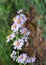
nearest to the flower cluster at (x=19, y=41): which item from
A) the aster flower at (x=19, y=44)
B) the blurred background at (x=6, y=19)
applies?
the aster flower at (x=19, y=44)

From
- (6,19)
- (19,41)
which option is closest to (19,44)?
(19,41)

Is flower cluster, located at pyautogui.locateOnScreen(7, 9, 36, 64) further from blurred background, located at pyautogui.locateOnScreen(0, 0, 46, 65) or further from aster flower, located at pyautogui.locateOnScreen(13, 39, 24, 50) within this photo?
blurred background, located at pyautogui.locateOnScreen(0, 0, 46, 65)

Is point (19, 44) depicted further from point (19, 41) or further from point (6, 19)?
point (6, 19)

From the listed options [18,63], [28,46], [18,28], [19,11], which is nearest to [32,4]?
[19,11]

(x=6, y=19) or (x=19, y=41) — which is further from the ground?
(x=6, y=19)

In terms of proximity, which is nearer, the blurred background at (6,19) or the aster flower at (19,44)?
the aster flower at (19,44)

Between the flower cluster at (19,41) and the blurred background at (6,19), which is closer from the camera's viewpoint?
the flower cluster at (19,41)

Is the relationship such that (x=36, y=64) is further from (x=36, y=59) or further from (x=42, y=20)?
(x=42, y=20)

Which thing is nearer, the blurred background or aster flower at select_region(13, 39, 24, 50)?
aster flower at select_region(13, 39, 24, 50)

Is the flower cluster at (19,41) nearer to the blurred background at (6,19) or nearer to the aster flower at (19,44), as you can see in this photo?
the aster flower at (19,44)

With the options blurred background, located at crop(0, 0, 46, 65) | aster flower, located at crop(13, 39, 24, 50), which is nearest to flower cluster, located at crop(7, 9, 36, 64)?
aster flower, located at crop(13, 39, 24, 50)

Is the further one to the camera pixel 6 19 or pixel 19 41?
pixel 6 19
